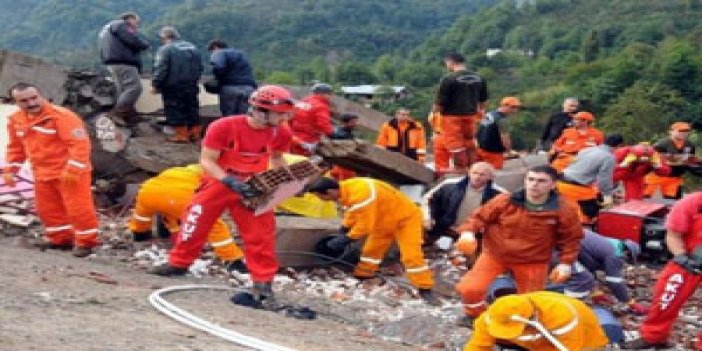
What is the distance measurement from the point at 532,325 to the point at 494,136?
6.19 m

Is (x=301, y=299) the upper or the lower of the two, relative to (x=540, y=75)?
upper

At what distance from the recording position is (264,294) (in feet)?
19.3

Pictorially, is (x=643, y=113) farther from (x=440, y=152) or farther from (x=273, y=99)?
(x=273, y=99)

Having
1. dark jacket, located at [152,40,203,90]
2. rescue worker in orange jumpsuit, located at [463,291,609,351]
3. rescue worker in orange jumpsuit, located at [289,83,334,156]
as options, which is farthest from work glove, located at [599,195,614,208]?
rescue worker in orange jumpsuit, located at [463,291,609,351]

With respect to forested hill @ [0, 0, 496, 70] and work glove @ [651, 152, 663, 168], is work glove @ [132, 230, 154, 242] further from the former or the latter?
forested hill @ [0, 0, 496, 70]

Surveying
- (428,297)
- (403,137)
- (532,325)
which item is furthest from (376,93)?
(532,325)

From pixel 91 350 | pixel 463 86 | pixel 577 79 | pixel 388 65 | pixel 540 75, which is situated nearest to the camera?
pixel 91 350

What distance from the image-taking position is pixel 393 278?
755cm

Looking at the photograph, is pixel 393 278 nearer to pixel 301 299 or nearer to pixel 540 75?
pixel 301 299

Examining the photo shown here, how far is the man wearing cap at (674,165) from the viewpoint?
416 inches

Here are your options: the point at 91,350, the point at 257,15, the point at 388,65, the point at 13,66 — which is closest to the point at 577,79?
the point at 388,65

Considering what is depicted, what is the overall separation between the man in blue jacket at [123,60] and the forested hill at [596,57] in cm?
2201

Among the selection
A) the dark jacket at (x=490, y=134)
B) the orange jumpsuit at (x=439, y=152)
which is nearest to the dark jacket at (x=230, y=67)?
the orange jumpsuit at (x=439, y=152)

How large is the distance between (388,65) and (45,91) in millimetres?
60196
